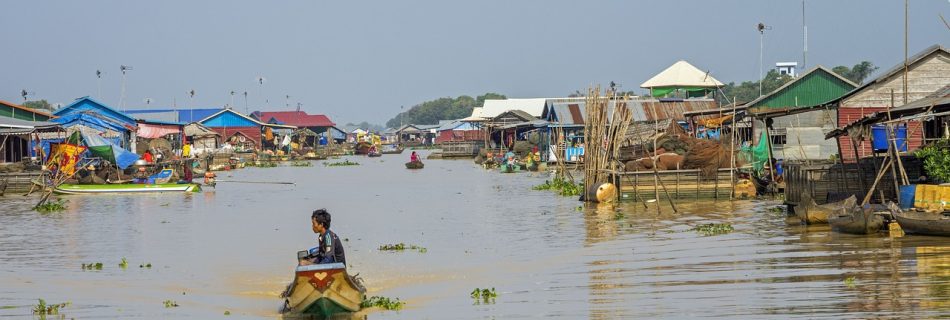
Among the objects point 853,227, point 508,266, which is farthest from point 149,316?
point 853,227

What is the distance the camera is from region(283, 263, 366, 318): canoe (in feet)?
38.7

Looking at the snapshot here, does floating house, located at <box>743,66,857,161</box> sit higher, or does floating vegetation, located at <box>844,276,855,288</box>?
floating house, located at <box>743,66,857,161</box>

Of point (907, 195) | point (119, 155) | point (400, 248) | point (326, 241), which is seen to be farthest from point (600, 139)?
point (119, 155)

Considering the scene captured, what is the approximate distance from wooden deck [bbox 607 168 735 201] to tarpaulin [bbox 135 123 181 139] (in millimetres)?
33051

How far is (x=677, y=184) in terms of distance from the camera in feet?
84.7

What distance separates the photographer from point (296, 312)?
1232cm

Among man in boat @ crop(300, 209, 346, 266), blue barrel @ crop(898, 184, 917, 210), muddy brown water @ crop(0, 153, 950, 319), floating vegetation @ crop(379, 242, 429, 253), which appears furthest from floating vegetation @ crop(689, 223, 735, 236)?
man in boat @ crop(300, 209, 346, 266)

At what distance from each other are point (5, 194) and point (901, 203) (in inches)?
1045

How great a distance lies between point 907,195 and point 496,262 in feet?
21.5

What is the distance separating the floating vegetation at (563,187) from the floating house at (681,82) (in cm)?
1729

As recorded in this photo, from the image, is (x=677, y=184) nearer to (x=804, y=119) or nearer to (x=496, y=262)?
(x=496, y=262)

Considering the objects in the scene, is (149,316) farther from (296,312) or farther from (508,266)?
(508,266)

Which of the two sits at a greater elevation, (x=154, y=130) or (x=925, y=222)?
(x=154, y=130)

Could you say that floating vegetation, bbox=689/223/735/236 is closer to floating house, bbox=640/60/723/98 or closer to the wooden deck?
the wooden deck
